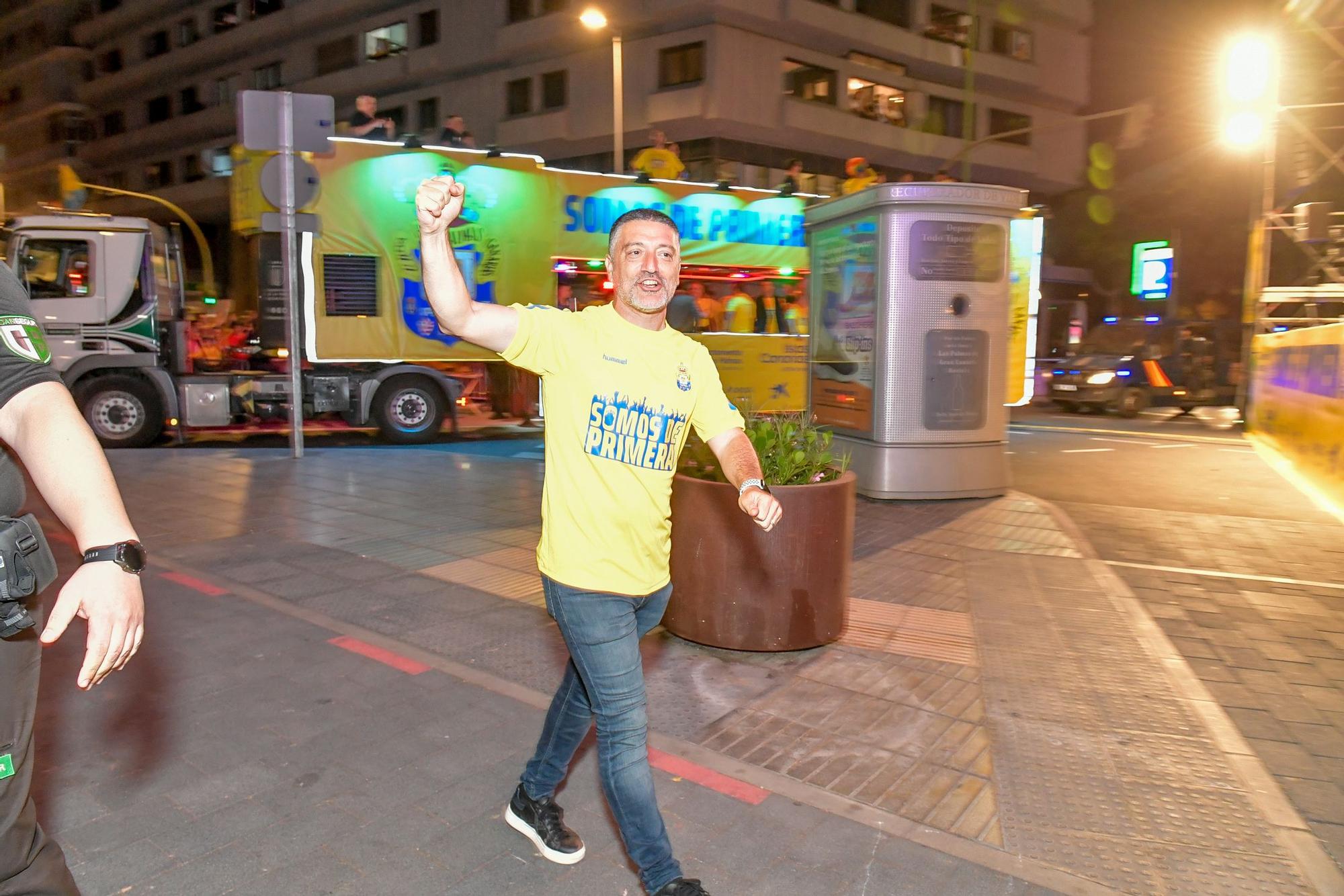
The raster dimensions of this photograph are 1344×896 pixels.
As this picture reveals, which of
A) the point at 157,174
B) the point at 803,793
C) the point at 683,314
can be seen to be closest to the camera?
the point at 803,793

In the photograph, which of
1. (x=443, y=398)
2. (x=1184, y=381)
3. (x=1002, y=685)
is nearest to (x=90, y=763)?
(x=1002, y=685)

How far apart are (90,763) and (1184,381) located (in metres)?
21.7

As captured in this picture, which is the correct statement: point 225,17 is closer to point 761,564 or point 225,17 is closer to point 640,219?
point 761,564

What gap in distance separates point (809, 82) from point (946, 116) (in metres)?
8.93

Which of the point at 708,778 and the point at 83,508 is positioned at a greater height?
the point at 83,508

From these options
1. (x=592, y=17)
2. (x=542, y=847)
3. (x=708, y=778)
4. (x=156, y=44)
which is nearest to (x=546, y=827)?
(x=542, y=847)

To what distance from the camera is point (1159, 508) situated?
30.2 ft

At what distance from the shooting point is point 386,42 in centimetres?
3909

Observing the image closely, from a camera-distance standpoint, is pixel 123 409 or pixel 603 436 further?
pixel 123 409

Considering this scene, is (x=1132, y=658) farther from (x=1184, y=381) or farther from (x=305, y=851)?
(x=1184, y=381)

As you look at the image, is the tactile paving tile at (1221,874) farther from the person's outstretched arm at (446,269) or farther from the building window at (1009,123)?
the building window at (1009,123)

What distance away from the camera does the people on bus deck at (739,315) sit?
14391 mm

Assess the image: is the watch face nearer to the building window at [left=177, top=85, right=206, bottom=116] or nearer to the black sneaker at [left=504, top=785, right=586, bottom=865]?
the black sneaker at [left=504, top=785, right=586, bottom=865]

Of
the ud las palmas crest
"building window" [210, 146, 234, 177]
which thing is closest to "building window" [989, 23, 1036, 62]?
"building window" [210, 146, 234, 177]
